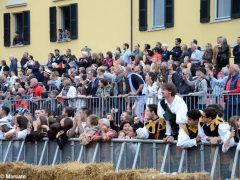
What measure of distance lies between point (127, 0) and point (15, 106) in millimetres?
11574

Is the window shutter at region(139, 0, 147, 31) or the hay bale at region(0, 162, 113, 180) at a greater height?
the window shutter at region(139, 0, 147, 31)

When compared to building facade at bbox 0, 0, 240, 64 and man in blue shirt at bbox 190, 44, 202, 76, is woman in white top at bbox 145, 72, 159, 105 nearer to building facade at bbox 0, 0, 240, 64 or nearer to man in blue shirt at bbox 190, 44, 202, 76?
man in blue shirt at bbox 190, 44, 202, 76

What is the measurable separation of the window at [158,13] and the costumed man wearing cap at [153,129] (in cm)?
1784

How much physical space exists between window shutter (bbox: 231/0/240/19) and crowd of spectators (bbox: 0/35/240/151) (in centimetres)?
251

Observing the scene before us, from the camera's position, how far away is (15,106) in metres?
31.4

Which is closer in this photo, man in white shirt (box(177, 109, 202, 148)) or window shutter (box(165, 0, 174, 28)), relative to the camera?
man in white shirt (box(177, 109, 202, 148))

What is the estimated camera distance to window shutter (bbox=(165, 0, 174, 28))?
127 feet

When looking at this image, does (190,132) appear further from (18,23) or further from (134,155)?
(18,23)

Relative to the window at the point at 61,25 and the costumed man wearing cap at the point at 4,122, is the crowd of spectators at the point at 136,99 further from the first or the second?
the window at the point at 61,25

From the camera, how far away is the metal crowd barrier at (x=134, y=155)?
19.6 m

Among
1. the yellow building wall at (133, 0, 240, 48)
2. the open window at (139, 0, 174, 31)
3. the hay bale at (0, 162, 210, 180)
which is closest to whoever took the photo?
the hay bale at (0, 162, 210, 180)

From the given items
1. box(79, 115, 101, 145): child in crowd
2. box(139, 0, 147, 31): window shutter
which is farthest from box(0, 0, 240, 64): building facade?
box(79, 115, 101, 145): child in crowd

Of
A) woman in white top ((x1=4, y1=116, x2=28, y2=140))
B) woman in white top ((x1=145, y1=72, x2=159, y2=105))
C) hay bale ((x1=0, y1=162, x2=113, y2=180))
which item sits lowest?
hay bale ((x1=0, y1=162, x2=113, y2=180))

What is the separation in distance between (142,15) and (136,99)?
14.3 metres
